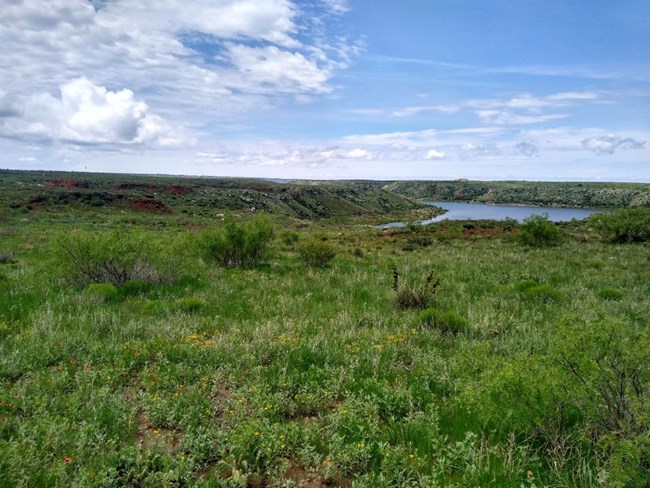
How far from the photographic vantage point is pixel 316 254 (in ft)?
55.9

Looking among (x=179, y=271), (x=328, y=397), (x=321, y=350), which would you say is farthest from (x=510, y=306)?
(x=179, y=271)

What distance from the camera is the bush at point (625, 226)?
27219mm

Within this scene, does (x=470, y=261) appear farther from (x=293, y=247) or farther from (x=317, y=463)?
(x=317, y=463)

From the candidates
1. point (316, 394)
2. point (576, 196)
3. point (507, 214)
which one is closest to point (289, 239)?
point (316, 394)

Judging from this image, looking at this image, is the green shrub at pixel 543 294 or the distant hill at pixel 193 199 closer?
the green shrub at pixel 543 294

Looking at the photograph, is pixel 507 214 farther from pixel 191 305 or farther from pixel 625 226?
pixel 191 305

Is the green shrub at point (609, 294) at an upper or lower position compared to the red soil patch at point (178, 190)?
lower

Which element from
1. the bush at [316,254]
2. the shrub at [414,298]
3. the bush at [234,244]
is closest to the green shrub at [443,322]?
the shrub at [414,298]

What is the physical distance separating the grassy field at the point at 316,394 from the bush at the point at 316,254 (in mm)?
7308

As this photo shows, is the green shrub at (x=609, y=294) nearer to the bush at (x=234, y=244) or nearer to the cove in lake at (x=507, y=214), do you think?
the bush at (x=234, y=244)

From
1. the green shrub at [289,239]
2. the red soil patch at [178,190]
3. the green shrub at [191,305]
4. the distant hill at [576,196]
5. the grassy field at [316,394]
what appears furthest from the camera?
the distant hill at [576,196]

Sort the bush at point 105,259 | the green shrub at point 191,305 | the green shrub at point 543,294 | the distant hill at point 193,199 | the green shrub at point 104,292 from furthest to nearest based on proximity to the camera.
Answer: the distant hill at point 193,199 < the bush at point 105,259 < the green shrub at point 543,294 < the green shrub at point 104,292 < the green shrub at point 191,305

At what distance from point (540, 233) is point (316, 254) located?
17.6m

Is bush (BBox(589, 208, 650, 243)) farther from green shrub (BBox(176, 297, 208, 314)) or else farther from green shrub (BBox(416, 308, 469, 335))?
green shrub (BBox(176, 297, 208, 314))
